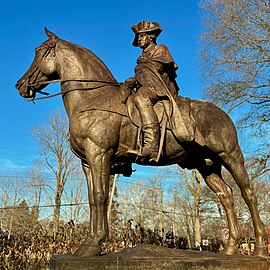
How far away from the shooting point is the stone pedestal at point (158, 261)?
3.96m

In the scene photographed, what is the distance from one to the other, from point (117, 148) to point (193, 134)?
114 centimetres

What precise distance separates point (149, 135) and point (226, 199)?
1.85 m

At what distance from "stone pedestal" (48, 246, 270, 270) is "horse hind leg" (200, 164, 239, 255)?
61cm

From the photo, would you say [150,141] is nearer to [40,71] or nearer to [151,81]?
[151,81]

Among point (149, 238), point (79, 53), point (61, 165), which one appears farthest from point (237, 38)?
point (61, 165)

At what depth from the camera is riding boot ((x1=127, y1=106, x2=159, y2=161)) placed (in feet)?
15.8

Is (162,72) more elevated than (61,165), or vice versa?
(61,165)

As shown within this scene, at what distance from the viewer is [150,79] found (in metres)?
5.15

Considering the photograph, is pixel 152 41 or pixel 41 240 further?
pixel 41 240

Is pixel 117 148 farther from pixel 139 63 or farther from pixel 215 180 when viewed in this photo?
pixel 215 180

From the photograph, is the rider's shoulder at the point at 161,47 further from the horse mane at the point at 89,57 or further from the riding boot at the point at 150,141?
the riding boot at the point at 150,141

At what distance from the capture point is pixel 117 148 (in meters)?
4.89

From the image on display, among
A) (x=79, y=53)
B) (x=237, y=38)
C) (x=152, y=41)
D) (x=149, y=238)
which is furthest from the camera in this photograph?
(x=237, y=38)

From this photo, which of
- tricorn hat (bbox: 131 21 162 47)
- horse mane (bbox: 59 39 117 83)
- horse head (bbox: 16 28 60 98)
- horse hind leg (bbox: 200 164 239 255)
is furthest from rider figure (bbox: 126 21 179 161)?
horse hind leg (bbox: 200 164 239 255)
